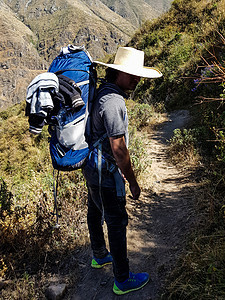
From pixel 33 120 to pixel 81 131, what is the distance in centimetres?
36

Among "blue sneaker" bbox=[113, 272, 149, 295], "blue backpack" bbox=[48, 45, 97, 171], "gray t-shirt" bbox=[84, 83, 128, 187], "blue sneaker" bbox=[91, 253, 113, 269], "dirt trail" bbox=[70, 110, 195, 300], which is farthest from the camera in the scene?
"blue sneaker" bbox=[91, 253, 113, 269]

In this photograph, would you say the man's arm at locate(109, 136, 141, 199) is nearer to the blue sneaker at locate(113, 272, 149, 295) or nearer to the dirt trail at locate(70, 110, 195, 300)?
the blue sneaker at locate(113, 272, 149, 295)

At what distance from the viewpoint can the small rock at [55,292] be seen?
225 centimetres

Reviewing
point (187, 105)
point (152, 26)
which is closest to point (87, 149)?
point (187, 105)

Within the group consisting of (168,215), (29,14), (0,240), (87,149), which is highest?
(29,14)

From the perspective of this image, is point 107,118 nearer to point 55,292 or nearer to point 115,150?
point 115,150

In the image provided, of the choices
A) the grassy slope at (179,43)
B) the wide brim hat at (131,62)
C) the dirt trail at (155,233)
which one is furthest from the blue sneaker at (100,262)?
the grassy slope at (179,43)

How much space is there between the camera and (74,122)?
6.12ft

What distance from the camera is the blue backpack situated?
1.86 m

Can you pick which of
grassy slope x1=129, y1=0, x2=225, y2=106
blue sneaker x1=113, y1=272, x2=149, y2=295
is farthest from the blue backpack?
grassy slope x1=129, y1=0, x2=225, y2=106

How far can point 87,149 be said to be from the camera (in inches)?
76.1

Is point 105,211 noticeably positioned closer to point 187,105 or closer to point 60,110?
point 60,110

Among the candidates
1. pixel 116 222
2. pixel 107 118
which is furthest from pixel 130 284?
pixel 107 118

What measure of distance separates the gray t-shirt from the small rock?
111 cm
